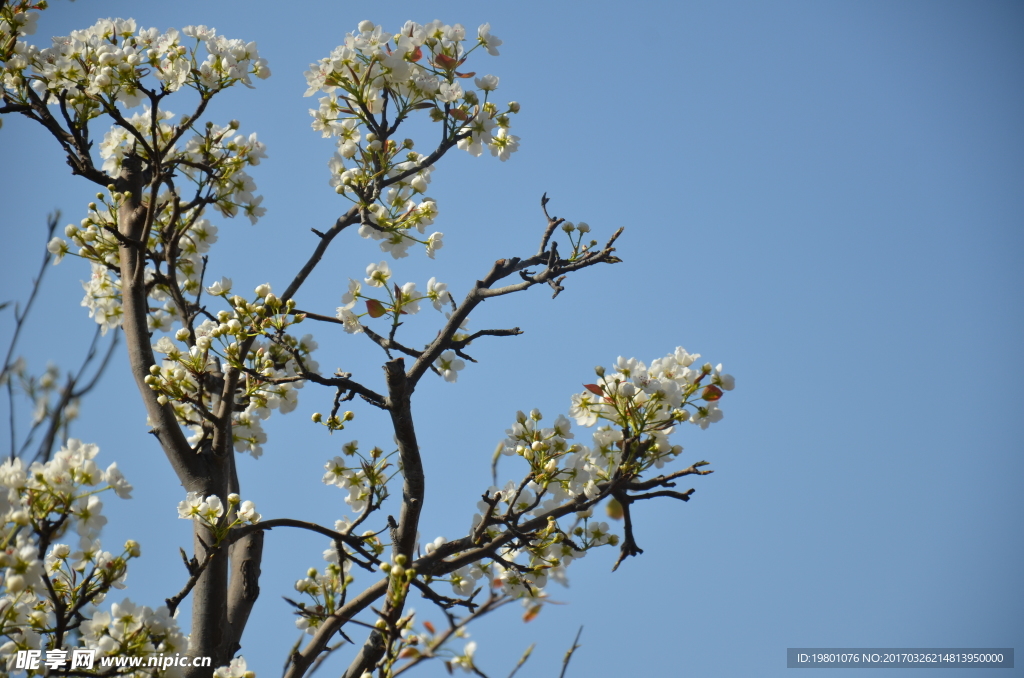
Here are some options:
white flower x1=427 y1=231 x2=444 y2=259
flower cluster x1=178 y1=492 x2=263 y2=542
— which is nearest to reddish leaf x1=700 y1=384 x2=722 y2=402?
white flower x1=427 y1=231 x2=444 y2=259

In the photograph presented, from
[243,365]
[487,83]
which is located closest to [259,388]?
[243,365]

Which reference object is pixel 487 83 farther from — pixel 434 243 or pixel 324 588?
pixel 324 588

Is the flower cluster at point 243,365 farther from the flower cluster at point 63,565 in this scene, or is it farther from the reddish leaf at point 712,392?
the reddish leaf at point 712,392

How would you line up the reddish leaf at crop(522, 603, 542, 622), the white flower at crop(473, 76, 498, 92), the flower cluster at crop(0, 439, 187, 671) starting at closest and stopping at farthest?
the flower cluster at crop(0, 439, 187, 671) → the reddish leaf at crop(522, 603, 542, 622) → the white flower at crop(473, 76, 498, 92)

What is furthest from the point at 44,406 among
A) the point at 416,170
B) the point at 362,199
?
the point at 416,170

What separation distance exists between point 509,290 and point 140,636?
1.79 meters

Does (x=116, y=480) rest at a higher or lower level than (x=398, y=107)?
lower

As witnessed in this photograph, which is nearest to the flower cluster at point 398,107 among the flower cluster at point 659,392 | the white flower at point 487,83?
the white flower at point 487,83

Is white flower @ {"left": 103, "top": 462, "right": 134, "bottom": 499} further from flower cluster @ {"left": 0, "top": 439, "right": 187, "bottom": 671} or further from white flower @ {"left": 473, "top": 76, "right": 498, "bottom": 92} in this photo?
white flower @ {"left": 473, "top": 76, "right": 498, "bottom": 92}

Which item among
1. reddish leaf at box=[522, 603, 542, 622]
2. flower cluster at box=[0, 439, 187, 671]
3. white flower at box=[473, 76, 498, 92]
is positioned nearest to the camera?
flower cluster at box=[0, 439, 187, 671]

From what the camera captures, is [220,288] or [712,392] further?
[220,288]

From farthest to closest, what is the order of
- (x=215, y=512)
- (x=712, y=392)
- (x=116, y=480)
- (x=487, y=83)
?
(x=487, y=83) → (x=712, y=392) → (x=215, y=512) → (x=116, y=480)

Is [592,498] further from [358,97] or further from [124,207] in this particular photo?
[124,207]

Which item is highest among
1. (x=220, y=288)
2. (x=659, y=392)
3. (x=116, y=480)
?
(x=220, y=288)
